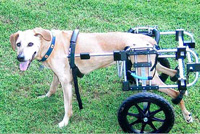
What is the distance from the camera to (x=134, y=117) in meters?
5.36

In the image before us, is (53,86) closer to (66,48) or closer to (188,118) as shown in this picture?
(66,48)

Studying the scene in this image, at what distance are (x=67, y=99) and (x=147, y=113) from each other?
1.14 m

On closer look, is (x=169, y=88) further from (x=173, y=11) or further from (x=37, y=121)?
(x=173, y=11)

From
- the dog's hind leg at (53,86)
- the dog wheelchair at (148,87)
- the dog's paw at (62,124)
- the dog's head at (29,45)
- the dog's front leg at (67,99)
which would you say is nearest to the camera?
the dog wheelchair at (148,87)

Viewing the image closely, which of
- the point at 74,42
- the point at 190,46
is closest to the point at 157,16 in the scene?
the point at 190,46

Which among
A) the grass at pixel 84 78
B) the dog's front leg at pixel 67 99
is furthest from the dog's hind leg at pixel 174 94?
the dog's front leg at pixel 67 99

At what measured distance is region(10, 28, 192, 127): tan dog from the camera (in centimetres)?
493

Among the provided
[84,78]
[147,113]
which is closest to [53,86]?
[84,78]

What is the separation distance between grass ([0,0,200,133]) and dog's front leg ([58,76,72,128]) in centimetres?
9

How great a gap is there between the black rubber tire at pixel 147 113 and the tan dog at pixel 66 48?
379 millimetres

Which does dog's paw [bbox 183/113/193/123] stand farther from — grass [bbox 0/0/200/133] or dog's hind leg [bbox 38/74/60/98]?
dog's hind leg [bbox 38/74/60/98]

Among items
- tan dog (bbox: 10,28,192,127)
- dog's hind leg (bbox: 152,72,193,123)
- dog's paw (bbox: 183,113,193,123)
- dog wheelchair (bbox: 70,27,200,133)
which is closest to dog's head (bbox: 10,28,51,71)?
tan dog (bbox: 10,28,192,127)

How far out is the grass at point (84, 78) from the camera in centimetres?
537

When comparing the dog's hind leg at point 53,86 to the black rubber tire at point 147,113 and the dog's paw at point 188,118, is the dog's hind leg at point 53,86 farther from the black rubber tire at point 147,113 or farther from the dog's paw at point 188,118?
the dog's paw at point 188,118
